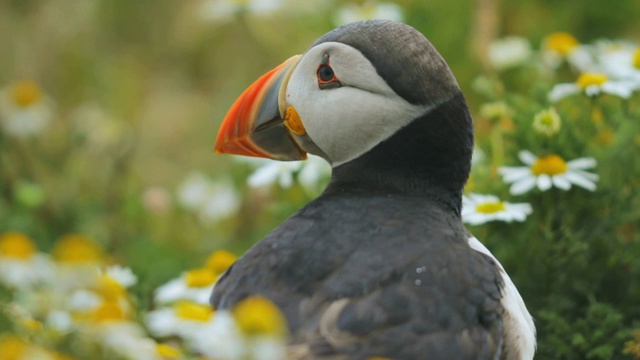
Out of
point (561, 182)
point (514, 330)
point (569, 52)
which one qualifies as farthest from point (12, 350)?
point (569, 52)

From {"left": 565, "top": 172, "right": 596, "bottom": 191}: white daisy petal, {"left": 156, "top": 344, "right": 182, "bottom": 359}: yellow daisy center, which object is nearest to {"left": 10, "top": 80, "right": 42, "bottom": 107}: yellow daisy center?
{"left": 565, "top": 172, "right": 596, "bottom": 191}: white daisy petal

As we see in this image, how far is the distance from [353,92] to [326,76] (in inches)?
3.9

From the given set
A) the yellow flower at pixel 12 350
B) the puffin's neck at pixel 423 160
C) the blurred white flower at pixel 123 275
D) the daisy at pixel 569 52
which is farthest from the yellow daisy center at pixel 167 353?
the daisy at pixel 569 52

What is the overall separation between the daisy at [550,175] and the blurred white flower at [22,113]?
7.52ft

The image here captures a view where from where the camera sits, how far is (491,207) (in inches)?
135

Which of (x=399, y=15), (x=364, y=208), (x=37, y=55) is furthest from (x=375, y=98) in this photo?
(x=37, y=55)

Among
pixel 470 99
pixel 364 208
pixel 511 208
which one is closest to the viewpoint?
pixel 364 208

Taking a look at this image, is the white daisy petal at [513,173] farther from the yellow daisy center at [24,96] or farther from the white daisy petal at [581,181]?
the yellow daisy center at [24,96]

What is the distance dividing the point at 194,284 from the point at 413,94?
1.13m

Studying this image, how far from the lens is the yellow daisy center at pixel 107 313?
1.89 metres

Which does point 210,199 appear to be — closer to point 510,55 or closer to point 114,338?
point 510,55

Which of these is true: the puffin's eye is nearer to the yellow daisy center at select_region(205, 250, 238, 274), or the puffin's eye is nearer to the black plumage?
the black plumage

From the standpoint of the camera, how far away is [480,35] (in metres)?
5.63

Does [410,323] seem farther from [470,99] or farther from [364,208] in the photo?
[470,99]
